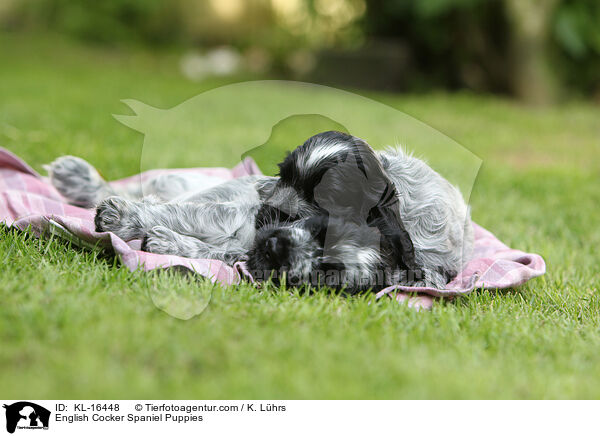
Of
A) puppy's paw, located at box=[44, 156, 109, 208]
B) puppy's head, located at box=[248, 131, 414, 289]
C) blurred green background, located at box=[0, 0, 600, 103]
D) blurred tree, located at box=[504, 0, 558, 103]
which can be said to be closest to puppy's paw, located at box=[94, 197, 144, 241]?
puppy's head, located at box=[248, 131, 414, 289]

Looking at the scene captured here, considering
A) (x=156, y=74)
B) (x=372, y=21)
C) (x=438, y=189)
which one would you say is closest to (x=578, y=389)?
(x=438, y=189)

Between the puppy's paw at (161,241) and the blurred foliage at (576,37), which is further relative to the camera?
the blurred foliage at (576,37)

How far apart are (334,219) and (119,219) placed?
1.06 meters

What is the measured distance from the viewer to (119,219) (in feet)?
10.3

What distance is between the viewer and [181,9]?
60.3 ft

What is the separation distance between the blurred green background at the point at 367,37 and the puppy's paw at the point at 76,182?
7.61 meters

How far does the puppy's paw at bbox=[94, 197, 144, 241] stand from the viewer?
10.3ft

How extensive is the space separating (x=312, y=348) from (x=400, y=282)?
0.88 meters

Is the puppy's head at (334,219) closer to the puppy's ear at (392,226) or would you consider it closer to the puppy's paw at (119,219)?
the puppy's ear at (392,226)

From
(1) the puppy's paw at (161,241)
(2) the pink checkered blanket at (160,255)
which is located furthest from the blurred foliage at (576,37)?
(1) the puppy's paw at (161,241)

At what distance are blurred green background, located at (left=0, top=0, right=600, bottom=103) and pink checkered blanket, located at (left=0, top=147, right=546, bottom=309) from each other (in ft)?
24.7
